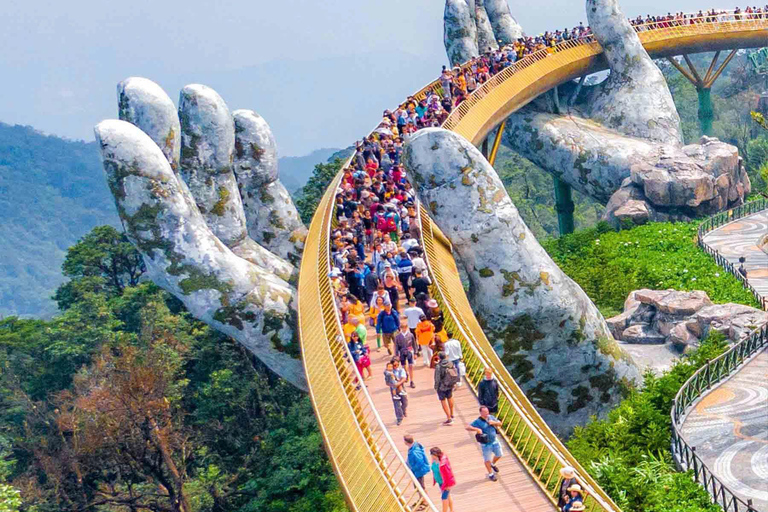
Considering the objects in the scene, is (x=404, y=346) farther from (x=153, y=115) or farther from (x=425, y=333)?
(x=153, y=115)

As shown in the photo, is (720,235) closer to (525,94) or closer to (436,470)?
(525,94)

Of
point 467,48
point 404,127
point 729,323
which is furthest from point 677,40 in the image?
point 729,323

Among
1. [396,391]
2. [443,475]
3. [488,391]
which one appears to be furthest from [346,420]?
[443,475]

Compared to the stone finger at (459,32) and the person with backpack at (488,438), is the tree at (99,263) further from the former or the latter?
the person with backpack at (488,438)

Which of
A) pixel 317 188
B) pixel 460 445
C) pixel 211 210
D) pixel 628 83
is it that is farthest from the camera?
pixel 317 188

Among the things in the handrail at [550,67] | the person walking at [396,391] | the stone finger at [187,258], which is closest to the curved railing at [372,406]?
the person walking at [396,391]

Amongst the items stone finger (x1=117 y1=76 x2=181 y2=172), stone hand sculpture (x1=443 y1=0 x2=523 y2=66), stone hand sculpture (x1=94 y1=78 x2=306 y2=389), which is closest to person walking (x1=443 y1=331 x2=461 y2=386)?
stone hand sculpture (x1=94 y1=78 x2=306 y2=389)

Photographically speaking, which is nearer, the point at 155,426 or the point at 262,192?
the point at 155,426
